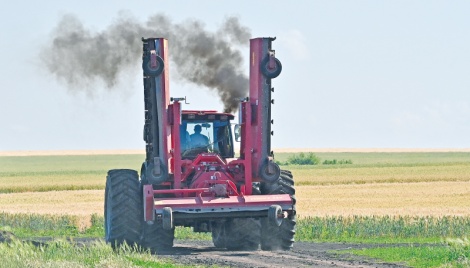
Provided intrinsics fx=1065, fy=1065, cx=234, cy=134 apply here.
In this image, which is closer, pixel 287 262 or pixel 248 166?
pixel 287 262

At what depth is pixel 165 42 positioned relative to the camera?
896 inches

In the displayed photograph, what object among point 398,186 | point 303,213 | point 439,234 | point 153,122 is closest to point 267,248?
point 153,122

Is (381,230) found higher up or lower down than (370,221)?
lower down

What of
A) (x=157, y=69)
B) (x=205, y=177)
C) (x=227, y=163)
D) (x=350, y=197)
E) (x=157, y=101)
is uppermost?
(x=157, y=69)

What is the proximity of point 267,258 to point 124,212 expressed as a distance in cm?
325

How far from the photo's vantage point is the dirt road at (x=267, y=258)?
20438mm

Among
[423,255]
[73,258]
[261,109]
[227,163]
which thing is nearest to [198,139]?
[227,163]

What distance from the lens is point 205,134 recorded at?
24.0 meters

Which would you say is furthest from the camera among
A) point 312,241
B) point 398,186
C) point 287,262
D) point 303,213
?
point 398,186

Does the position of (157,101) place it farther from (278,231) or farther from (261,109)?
(278,231)

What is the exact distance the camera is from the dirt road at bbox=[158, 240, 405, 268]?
20.4 m

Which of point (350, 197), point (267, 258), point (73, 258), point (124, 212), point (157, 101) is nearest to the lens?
point (73, 258)

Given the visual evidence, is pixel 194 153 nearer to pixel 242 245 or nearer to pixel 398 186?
pixel 242 245

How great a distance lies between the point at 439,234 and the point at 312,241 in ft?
13.1
